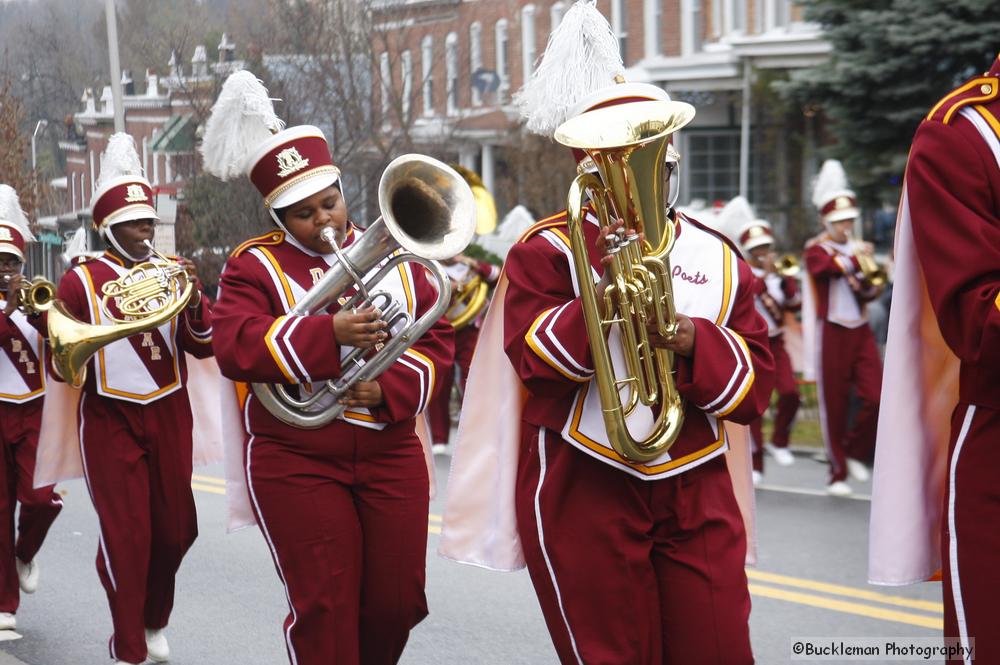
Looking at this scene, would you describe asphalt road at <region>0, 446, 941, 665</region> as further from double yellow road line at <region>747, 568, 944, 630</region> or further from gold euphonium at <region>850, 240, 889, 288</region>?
gold euphonium at <region>850, 240, 889, 288</region>

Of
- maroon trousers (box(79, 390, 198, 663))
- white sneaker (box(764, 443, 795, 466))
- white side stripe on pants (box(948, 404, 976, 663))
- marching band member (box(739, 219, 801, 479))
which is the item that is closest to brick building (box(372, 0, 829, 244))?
marching band member (box(739, 219, 801, 479))

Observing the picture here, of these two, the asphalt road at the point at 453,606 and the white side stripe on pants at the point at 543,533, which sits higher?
the white side stripe on pants at the point at 543,533

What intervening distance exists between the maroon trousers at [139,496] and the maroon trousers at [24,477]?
3.89 ft

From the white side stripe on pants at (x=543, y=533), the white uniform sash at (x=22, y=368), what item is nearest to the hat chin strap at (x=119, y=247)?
the white uniform sash at (x=22, y=368)

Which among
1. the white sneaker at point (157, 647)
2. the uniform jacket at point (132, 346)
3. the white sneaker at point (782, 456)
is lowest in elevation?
the white sneaker at point (782, 456)

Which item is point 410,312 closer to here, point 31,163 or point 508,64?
point 31,163

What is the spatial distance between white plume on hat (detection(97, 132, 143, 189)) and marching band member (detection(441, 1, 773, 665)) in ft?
10.5

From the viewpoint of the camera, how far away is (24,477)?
7.07 meters

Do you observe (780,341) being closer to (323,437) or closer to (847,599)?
(847,599)

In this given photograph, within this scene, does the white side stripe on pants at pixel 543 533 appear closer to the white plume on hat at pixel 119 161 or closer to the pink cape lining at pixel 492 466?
the pink cape lining at pixel 492 466

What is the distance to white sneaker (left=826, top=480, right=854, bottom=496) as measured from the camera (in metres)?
9.72

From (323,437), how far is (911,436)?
1.85 m

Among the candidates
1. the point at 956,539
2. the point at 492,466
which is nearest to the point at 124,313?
the point at 492,466

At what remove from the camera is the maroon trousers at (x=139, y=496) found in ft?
19.0
